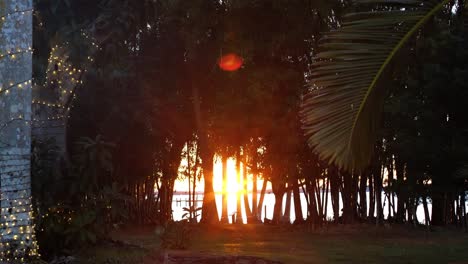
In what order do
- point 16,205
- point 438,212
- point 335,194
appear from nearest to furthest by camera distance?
point 16,205 → point 438,212 → point 335,194

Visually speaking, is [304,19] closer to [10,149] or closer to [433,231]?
[433,231]

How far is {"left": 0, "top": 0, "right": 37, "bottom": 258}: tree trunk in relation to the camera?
7.37m

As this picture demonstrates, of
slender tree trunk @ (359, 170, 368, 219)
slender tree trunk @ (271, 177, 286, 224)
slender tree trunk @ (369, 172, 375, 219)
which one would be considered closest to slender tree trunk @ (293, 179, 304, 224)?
slender tree trunk @ (271, 177, 286, 224)

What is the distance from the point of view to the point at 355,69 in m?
3.77

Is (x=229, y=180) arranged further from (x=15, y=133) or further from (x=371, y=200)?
(x=15, y=133)

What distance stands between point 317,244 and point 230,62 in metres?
5.46

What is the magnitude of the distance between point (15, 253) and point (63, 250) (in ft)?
4.46

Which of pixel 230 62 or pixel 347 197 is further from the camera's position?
pixel 347 197

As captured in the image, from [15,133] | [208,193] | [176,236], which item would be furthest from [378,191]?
[15,133]

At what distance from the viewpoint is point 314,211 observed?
17.8m

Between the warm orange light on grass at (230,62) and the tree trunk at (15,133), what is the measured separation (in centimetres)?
811

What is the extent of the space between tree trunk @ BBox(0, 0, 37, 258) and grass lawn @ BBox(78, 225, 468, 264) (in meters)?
1.21

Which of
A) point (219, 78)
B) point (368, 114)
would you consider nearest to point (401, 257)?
point (368, 114)

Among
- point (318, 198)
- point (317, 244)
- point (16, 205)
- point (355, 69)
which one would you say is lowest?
point (317, 244)
